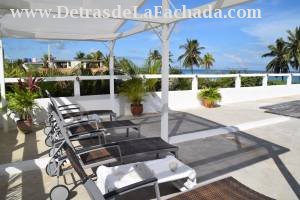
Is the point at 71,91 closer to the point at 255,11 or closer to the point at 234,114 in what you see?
the point at 234,114

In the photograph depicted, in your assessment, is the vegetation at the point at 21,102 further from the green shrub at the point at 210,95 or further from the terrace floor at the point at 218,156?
the green shrub at the point at 210,95

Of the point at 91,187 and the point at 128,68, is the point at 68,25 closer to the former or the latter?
the point at 128,68

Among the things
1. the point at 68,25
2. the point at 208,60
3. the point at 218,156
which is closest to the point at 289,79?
the point at 218,156

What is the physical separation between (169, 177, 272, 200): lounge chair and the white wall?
5979 millimetres

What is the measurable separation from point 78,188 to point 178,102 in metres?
6.66

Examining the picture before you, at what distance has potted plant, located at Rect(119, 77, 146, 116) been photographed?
8.58 metres

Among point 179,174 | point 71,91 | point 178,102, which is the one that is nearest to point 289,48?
point 178,102

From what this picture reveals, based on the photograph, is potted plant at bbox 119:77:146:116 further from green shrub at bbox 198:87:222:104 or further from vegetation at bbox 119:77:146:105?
green shrub at bbox 198:87:222:104

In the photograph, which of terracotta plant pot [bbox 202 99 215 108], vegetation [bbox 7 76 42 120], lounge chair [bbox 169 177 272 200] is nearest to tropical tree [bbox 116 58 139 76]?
terracotta plant pot [bbox 202 99 215 108]

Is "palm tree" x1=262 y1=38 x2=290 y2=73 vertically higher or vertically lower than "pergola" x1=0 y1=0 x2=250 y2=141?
higher

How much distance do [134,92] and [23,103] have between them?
328cm

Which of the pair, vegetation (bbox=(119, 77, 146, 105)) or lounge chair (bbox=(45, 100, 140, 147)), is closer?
lounge chair (bbox=(45, 100, 140, 147))

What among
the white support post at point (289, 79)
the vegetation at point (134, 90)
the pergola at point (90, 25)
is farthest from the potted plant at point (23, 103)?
the white support post at point (289, 79)

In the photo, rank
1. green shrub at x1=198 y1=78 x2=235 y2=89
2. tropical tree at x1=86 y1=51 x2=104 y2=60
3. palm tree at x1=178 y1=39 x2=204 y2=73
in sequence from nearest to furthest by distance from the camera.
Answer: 1. green shrub at x1=198 y1=78 x2=235 y2=89
2. tropical tree at x1=86 y1=51 x2=104 y2=60
3. palm tree at x1=178 y1=39 x2=204 y2=73
